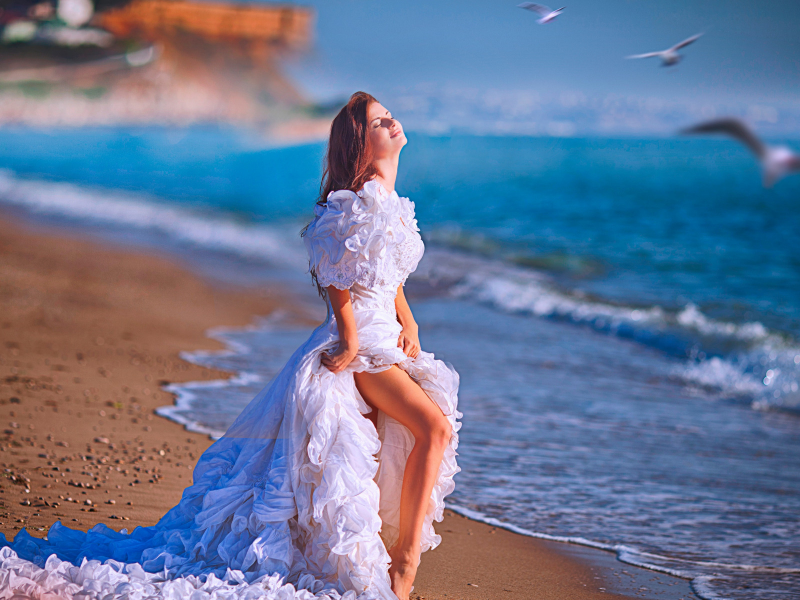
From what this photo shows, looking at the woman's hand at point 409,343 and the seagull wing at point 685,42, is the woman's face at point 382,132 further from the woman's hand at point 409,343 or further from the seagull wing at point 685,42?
the seagull wing at point 685,42

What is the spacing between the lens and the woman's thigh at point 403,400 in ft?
8.38

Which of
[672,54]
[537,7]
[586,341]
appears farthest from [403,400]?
[586,341]

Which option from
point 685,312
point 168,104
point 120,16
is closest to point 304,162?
point 168,104

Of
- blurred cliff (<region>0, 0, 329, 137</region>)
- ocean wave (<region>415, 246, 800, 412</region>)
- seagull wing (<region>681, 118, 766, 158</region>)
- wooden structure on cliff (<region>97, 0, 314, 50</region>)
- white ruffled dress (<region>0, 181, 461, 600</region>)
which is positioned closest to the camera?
white ruffled dress (<region>0, 181, 461, 600</region>)

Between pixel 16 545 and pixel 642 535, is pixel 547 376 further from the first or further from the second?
pixel 16 545

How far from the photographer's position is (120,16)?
89.8ft

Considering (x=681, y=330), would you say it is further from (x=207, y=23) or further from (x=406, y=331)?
(x=207, y=23)

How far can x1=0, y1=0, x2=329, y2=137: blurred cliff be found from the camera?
26641mm

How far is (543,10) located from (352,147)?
0.83 metres

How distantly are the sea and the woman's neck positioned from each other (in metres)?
1.89

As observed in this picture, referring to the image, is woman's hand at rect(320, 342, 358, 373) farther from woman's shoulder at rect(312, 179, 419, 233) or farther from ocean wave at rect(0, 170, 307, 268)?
ocean wave at rect(0, 170, 307, 268)

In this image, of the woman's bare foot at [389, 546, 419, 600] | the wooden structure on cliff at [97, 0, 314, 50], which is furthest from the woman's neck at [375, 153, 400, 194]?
the wooden structure on cliff at [97, 0, 314, 50]

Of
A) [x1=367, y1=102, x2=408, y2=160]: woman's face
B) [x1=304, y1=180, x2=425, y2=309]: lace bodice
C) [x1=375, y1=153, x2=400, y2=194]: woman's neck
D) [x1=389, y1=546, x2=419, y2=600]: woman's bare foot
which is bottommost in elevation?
[x1=389, y1=546, x2=419, y2=600]: woman's bare foot

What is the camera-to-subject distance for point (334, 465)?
243 cm
